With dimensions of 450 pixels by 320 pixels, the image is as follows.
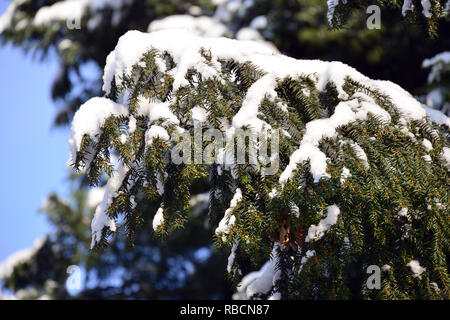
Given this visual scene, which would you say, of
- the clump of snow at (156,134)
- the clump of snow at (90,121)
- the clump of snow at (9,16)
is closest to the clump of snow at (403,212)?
the clump of snow at (156,134)

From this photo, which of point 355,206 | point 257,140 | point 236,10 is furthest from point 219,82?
point 236,10

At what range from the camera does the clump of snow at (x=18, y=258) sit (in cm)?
721

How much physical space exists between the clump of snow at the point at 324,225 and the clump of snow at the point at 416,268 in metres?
0.47

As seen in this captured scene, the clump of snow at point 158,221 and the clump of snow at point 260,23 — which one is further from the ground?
the clump of snow at point 260,23

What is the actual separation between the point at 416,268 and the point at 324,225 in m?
0.50

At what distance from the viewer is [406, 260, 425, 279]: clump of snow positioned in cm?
196

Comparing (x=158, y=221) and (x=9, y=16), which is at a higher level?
(x=9, y=16)

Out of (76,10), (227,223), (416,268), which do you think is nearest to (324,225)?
Result: (227,223)

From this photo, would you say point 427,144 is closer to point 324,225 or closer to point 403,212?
point 403,212

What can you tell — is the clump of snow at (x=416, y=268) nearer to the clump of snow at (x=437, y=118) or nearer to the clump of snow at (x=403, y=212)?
the clump of snow at (x=403, y=212)

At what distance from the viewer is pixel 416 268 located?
77.7 inches

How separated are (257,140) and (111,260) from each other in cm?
597

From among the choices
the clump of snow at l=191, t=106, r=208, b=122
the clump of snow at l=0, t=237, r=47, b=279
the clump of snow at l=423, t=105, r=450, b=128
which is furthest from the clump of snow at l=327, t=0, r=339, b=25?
the clump of snow at l=0, t=237, r=47, b=279

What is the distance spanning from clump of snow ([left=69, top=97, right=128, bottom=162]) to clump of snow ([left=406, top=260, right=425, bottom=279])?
4.39 ft
